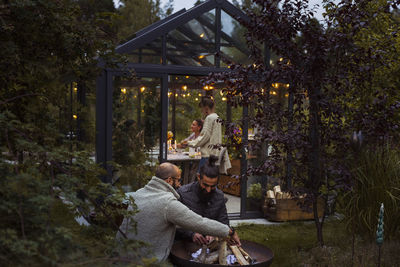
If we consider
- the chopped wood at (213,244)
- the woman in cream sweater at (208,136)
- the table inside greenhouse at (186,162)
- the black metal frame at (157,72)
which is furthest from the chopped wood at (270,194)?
the chopped wood at (213,244)

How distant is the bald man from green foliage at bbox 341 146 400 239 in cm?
232

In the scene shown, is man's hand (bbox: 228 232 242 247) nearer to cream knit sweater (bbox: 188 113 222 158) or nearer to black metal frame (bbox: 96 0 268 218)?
black metal frame (bbox: 96 0 268 218)

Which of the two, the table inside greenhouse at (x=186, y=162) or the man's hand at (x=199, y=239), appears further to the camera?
the table inside greenhouse at (x=186, y=162)

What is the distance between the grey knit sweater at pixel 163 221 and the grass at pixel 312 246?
1786mm

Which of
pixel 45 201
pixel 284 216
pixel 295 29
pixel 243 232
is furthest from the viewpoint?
pixel 284 216

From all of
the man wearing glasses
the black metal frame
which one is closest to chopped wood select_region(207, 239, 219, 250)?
the man wearing glasses

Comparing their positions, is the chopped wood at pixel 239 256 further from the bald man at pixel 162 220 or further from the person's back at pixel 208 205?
the person's back at pixel 208 205

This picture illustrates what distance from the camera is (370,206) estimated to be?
199 inches

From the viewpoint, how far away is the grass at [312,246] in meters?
4.55

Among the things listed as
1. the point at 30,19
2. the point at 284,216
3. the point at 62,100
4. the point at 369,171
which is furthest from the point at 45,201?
the point at 284,216

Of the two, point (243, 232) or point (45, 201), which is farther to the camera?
point (243, 232)

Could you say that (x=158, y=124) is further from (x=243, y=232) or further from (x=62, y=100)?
(x=62, y=100)

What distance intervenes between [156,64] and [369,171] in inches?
128

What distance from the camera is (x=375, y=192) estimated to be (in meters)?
5.01
